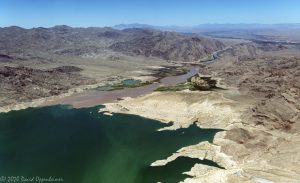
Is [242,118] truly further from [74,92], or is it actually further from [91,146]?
[74,92]

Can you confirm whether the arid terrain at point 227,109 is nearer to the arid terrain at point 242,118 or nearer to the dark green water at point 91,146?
the arid terrain at point 242,118

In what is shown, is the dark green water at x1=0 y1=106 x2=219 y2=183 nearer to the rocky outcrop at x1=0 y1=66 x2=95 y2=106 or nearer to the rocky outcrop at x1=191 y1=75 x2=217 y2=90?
the rocky outcrop at x1=0 y1=66 x2=95 y2=106

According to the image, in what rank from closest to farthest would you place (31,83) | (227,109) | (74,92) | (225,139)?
(225,139), (227,109), (31,83), (74,92)

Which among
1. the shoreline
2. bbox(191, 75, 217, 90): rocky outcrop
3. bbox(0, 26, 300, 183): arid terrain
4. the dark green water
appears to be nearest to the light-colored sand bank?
bbox(0, 26, 300, 183): arid terrain

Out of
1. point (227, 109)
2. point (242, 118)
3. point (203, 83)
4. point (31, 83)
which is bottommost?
point (242, 118)

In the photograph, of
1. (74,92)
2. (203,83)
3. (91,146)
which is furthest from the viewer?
(74,92)

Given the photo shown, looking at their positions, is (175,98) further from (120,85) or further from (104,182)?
(104,182)

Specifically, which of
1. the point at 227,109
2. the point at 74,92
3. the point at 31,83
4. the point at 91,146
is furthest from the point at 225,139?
the point at 31,83

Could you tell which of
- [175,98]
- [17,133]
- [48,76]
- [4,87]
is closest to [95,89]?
[48,76]

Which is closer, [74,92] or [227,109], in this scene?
[227,109]

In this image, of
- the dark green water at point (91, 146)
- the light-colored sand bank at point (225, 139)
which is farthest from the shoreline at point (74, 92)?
the light-colored sand bank at point (225, 139)
